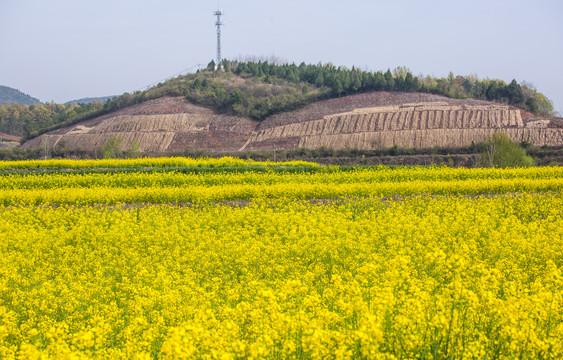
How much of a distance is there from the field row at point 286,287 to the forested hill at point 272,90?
61.2 meters

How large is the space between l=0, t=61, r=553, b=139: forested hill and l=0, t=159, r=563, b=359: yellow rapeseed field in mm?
56507

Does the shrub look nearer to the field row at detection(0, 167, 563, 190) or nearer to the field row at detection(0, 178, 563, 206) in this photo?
the field row at detection(0, 167, 563, 190)

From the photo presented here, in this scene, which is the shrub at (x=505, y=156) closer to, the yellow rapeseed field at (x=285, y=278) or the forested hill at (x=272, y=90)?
the yellow rapeseed field at (x=285, y=278)

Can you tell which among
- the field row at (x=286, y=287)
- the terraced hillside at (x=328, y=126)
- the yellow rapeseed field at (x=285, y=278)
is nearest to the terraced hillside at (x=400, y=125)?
the terraced hillside at (x=328, y=126)

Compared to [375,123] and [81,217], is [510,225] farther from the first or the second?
[375,123]

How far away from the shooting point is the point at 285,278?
8.79 meters

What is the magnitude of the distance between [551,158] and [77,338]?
49345 millimetres

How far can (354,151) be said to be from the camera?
2152 inches

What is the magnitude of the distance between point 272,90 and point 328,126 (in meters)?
25.3

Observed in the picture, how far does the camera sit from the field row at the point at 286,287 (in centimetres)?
493

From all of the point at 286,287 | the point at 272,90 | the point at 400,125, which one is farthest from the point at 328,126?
the point at 286,287

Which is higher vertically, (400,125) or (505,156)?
(400,125)

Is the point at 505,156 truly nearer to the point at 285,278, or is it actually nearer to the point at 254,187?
the point at 254,187

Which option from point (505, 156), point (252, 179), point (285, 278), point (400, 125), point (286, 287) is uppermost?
point (400, 125)
